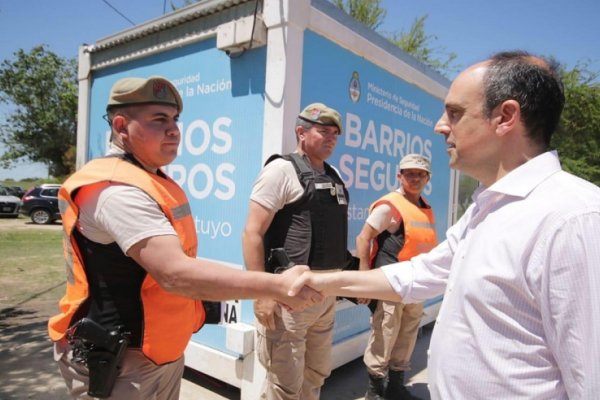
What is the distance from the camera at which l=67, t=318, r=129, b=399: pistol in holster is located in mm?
1561

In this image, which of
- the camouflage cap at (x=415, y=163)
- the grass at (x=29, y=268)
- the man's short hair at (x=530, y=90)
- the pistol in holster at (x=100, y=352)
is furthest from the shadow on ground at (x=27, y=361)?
the man's short hair at (x=530, y=90)

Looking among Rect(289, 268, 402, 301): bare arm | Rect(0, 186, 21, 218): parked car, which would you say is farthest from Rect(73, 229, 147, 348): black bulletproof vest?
→ Rect(0, 186, 21, 218): parked car

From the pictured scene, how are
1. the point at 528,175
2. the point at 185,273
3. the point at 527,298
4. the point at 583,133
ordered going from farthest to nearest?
the point at 583,133, the point at 185,273, the point at 528,175, the point at 527,298

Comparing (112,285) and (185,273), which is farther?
(112,285)

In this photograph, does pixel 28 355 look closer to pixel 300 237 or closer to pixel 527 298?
pixel 300 237

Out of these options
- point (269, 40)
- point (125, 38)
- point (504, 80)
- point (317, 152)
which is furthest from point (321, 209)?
point (125, 38)

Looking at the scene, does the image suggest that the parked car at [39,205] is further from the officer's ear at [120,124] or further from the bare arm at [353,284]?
the bare arm at [353,284]

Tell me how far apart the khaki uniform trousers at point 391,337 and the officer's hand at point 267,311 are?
1.31 m

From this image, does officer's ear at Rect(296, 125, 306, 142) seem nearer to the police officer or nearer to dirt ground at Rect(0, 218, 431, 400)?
the police officer

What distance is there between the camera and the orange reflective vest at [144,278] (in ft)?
5.22

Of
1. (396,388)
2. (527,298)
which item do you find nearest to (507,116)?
(527,298)

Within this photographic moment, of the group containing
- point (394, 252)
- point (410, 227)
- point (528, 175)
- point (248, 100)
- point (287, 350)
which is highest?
point (248, 100)

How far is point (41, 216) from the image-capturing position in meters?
17.5

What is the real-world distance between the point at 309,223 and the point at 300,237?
0.11 metres
